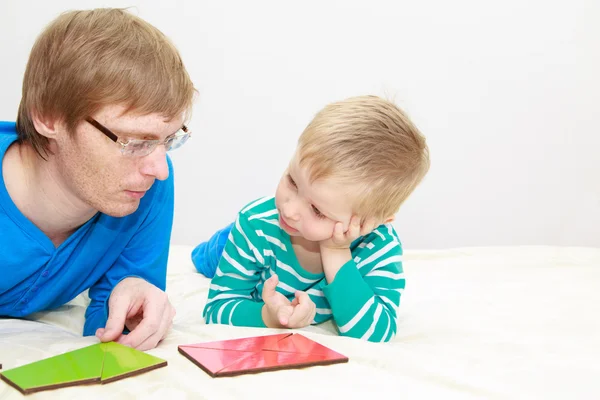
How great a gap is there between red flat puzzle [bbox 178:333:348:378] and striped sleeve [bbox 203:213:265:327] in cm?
31

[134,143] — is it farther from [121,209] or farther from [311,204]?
[311,204]

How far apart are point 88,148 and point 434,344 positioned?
0.84 m

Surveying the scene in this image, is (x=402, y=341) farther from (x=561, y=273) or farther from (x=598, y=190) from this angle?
(x=598, y=190)

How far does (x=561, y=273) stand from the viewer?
6.97 feet

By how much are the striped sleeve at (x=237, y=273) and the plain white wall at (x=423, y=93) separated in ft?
4.26

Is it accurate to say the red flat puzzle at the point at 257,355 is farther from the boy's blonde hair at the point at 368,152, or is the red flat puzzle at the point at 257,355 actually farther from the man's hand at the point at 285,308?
the boy's blonde hair at the point at 368,152

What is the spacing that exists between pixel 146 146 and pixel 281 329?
0.48 metres

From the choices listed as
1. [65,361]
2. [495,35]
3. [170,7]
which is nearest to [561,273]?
[495,35]

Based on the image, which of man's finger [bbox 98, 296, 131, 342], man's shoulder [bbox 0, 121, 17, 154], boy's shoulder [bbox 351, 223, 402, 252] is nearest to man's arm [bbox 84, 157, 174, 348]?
man's finger [bbox 98, 296, 131, 342]

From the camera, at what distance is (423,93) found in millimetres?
2984

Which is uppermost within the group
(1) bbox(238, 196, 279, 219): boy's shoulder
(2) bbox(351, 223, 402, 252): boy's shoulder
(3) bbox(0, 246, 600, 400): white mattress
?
(1) bbox(238, 196, 279, 219): boy's shoulder

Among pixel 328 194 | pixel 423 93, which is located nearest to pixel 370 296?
pixel 328 194

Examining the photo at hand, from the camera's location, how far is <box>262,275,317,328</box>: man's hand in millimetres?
1366

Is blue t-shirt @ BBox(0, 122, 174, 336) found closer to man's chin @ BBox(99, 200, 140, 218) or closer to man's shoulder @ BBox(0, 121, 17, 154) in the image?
man's shoulder @ BBox(0, 121, 17, 154)
